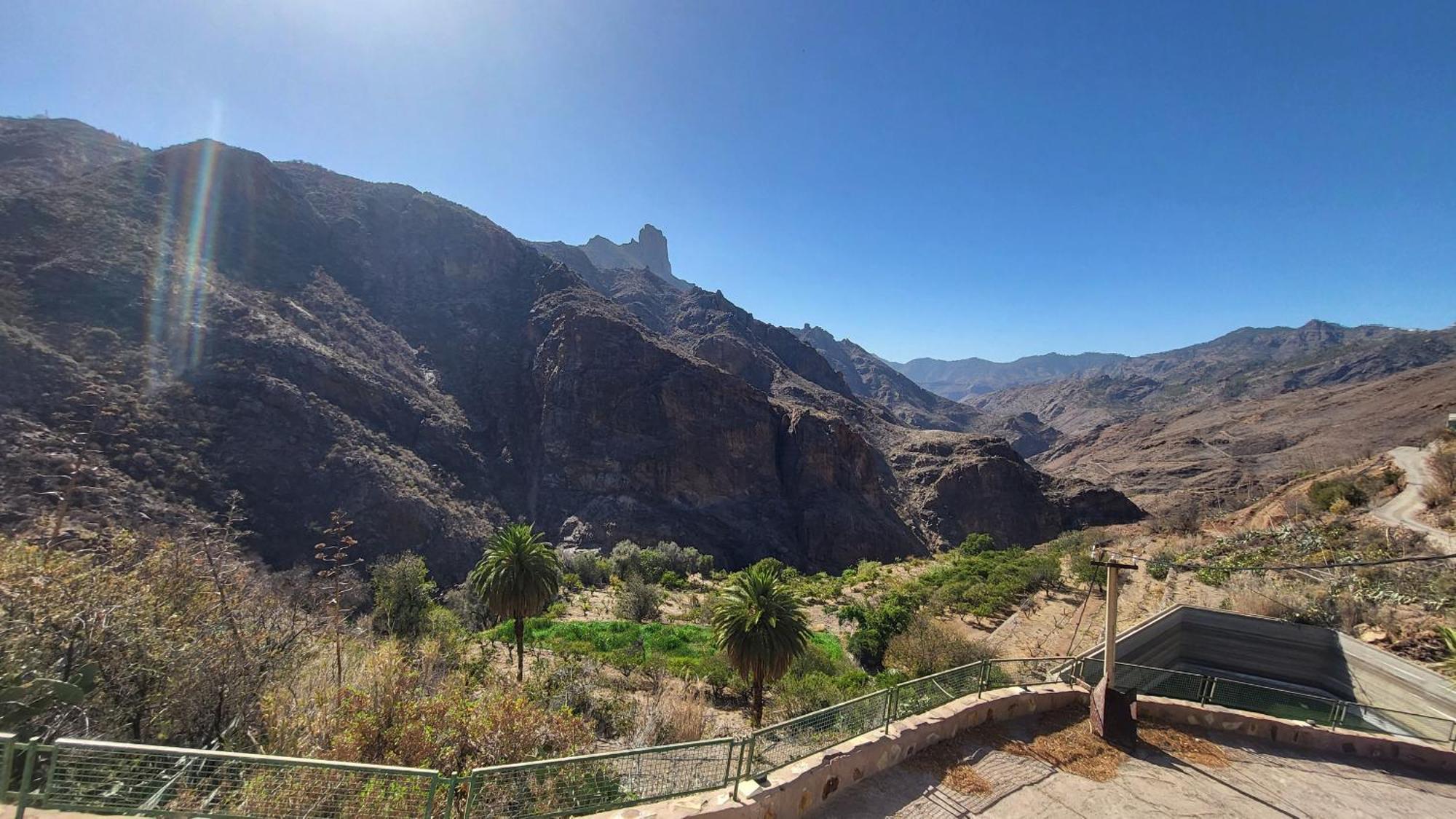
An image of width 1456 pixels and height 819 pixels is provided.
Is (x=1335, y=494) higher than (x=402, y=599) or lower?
A: higher

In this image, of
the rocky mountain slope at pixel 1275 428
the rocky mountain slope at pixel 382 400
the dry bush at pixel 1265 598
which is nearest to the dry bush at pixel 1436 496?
the dry bush at pixel 1265 598

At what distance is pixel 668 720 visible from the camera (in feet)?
42.0

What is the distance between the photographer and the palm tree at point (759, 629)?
14844 mm

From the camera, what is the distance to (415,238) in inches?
3556

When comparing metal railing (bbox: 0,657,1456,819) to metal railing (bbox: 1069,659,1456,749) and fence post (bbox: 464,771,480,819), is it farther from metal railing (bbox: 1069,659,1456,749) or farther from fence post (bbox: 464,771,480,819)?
metal railing (bbox: 1069,659,1456,749)

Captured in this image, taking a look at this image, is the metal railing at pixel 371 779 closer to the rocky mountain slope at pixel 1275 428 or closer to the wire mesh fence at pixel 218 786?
the wire mesh fence at pixel 218 786

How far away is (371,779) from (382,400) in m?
63.7

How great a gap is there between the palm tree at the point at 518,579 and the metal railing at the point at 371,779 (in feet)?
47.1

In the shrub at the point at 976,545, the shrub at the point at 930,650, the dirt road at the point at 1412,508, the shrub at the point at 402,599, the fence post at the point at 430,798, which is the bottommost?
the shrub at the point at 402,599

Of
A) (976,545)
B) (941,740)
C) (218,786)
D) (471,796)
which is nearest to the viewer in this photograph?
(218,786)

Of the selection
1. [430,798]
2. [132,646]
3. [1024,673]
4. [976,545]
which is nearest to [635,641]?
[1024,673]

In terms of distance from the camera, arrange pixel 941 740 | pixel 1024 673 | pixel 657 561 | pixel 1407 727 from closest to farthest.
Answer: pixel 941 740, pixel 1407 727, pixel 1024 673, pixel 657 561

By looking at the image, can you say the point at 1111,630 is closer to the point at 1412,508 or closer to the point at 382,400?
the point at 1412,508

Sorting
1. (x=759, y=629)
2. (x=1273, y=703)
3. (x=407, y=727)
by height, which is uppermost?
(x=1273, y=703)
